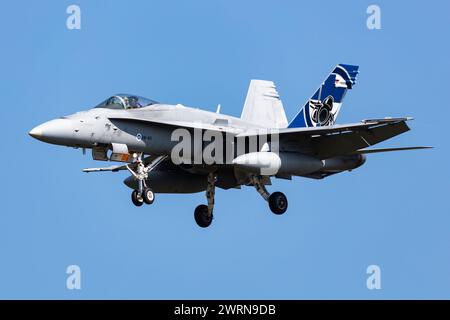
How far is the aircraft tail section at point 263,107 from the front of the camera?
3741 centimetres

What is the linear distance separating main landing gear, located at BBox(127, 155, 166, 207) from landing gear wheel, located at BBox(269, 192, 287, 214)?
11.4 feet

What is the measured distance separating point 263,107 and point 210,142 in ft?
11.8

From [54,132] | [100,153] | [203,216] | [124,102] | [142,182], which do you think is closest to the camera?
[54,132]

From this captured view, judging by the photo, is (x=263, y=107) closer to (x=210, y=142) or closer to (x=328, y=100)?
(x=328, y=100)

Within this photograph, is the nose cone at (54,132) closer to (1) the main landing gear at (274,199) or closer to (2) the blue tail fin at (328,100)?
(1) the main landing gear at (274,199)

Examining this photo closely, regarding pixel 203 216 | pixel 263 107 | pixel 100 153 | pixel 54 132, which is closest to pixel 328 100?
pixel 263 107

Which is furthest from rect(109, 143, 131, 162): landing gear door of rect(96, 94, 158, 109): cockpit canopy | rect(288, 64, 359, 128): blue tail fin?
rect(288, 64, 359, 128): blue tail fin

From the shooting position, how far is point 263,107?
123ft

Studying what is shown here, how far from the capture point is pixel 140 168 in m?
33.5

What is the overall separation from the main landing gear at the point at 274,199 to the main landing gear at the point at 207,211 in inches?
56.3

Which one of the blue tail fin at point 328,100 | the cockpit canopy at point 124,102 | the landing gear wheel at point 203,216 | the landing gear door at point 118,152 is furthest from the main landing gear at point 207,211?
the landing gear door at point 118,152

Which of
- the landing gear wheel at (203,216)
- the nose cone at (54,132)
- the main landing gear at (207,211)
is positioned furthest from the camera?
the landing gear wheel at (203,216)

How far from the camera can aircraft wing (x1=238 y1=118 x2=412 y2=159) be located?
1333 inches

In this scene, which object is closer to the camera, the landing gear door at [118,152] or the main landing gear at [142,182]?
the main landing gear at [142,182]
